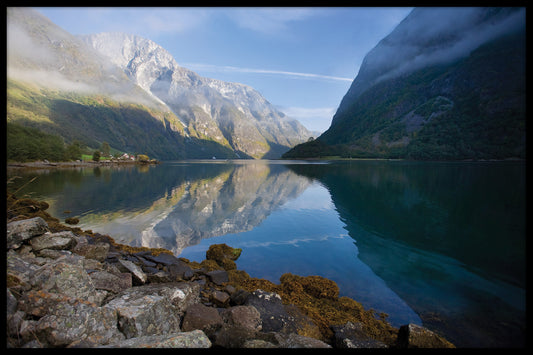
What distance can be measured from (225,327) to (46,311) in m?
3.76

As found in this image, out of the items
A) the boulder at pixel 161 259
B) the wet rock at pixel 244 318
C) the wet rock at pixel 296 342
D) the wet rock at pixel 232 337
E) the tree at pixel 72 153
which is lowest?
the boulder at pixel 161 259

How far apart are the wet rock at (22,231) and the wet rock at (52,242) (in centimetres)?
25

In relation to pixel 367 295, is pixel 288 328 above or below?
above

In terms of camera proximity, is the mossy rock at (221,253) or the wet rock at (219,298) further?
the mossy rock at (221,253)

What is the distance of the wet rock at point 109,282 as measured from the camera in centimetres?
695

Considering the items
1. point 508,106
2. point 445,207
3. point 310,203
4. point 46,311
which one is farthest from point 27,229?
point 508,106

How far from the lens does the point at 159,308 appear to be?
5.84 meters

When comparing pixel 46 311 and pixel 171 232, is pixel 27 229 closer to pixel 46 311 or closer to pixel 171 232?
pixel 46 311

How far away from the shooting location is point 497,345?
7543mm

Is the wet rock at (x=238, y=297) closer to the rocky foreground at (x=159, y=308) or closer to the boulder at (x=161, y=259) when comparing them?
the rocky foreground at (x=159, y=308)

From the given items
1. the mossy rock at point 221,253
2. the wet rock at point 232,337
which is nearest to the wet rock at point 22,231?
the mossy rock at point 221,253

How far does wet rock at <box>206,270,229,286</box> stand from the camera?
1017 cm

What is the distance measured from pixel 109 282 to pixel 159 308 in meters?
2.58

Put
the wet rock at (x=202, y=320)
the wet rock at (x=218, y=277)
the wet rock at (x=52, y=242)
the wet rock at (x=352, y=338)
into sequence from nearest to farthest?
the wet rock at (x=202, y=320) → the wet rock at (x=352, y=338) → the wet rock at (x=52, y=242) → the wet rock at (x=218, y=277)
